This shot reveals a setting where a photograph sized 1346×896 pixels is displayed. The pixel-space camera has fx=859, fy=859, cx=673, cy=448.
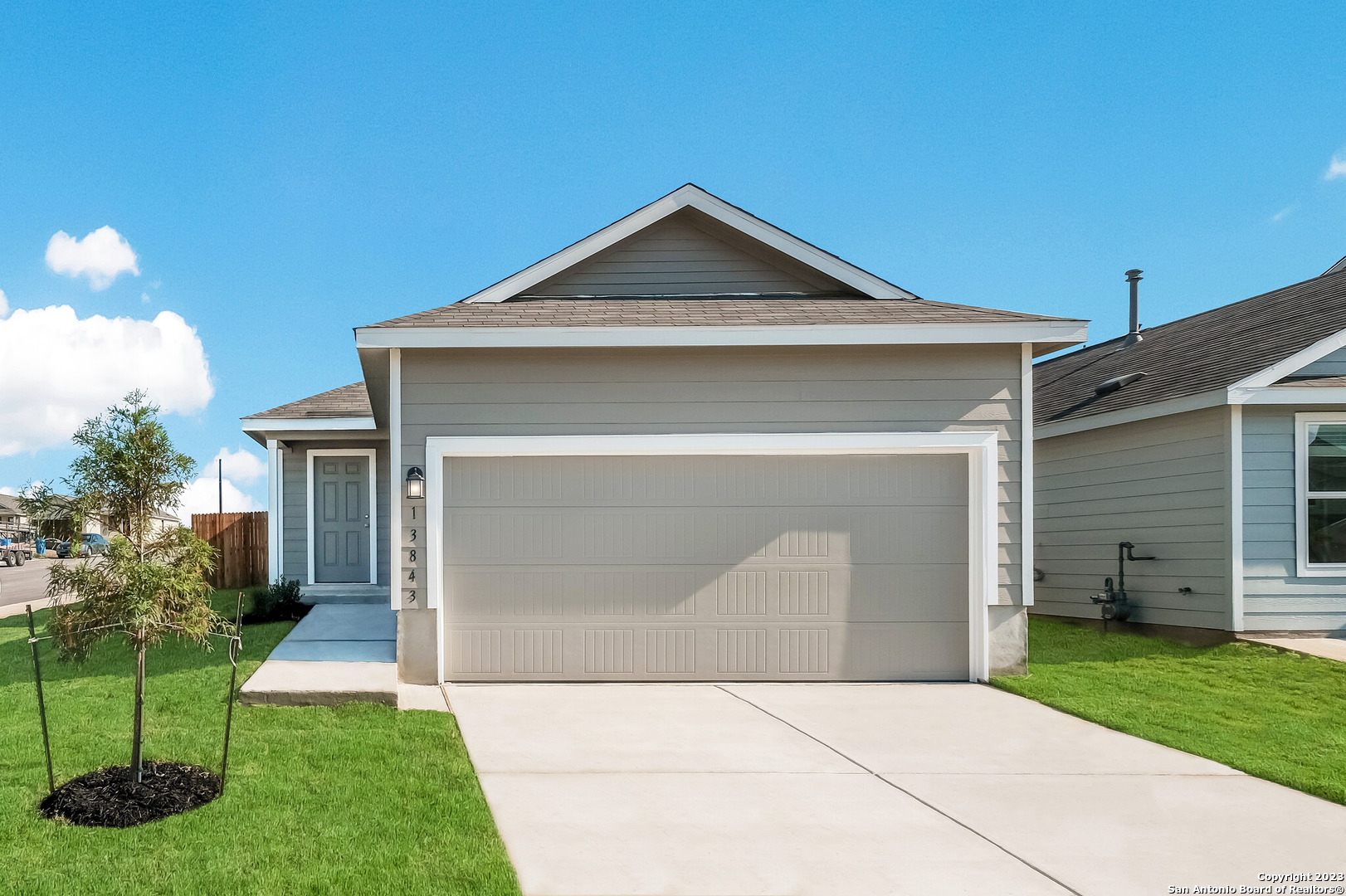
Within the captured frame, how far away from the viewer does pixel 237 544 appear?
47.6 feet

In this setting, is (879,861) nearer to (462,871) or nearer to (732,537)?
(462,871)

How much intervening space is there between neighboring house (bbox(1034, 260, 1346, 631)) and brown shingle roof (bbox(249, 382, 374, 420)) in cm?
1021

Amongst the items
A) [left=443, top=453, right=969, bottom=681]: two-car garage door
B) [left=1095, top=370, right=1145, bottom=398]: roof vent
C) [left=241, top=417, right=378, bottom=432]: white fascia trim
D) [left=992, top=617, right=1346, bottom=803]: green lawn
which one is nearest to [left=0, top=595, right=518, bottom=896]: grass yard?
[left=443, top=453, right=969, bottom=681]: two-car garage door

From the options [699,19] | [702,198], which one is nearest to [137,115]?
[699,19]

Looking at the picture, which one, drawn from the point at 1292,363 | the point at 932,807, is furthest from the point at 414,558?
the point at 1292,363

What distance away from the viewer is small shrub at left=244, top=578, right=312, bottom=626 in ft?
→ 37.8

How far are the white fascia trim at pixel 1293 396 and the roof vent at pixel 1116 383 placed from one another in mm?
2563

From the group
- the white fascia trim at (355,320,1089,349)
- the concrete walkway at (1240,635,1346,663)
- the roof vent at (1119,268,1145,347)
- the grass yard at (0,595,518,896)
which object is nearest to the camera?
the grass yard at (0,595,518,896)

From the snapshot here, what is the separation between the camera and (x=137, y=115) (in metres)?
14.4

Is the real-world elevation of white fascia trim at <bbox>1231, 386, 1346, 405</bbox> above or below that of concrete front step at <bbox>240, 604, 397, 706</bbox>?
above

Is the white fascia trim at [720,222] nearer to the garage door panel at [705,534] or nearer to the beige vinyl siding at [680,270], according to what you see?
the beige vinyl siding at [680,270]

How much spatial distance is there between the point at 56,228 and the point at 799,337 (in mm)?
15738

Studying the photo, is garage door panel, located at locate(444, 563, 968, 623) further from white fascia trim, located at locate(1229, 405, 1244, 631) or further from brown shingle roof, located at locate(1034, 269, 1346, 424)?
brown shingle roof, located at locate(1034, 269, 1346, 424)

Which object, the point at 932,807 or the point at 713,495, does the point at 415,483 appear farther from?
the point at 932,807
